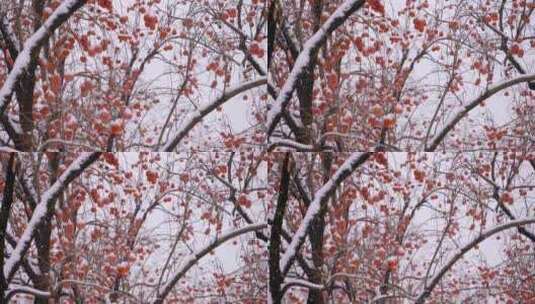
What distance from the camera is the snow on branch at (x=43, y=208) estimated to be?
2197 mm

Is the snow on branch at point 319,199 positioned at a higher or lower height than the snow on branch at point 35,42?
lower

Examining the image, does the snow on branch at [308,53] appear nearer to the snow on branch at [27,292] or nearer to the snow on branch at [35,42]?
the snow on branch at [35,42]

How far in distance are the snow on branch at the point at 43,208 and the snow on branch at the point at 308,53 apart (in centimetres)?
60

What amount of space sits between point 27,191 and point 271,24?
979mm

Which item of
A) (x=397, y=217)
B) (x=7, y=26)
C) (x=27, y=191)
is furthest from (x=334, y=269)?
(x=7, y=26)

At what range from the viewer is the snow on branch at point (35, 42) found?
215 cm

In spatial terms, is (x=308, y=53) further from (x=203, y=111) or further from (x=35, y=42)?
(x=35, y=42)

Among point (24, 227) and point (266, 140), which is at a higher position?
point (266, 140)

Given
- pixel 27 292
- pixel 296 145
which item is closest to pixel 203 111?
pixel 296 145

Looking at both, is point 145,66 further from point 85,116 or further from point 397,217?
point 397,217

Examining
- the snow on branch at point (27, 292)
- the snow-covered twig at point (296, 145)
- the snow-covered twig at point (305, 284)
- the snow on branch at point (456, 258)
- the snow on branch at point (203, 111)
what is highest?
the snow on branch at point (203, 111)

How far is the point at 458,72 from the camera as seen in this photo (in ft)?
7.29

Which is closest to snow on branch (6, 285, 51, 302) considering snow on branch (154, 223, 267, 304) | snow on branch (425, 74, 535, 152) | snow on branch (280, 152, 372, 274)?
snow on branch (154, 223, 267, 304)

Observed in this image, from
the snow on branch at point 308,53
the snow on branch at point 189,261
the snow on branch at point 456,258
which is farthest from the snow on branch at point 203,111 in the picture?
the snow on branch at point 456,258
